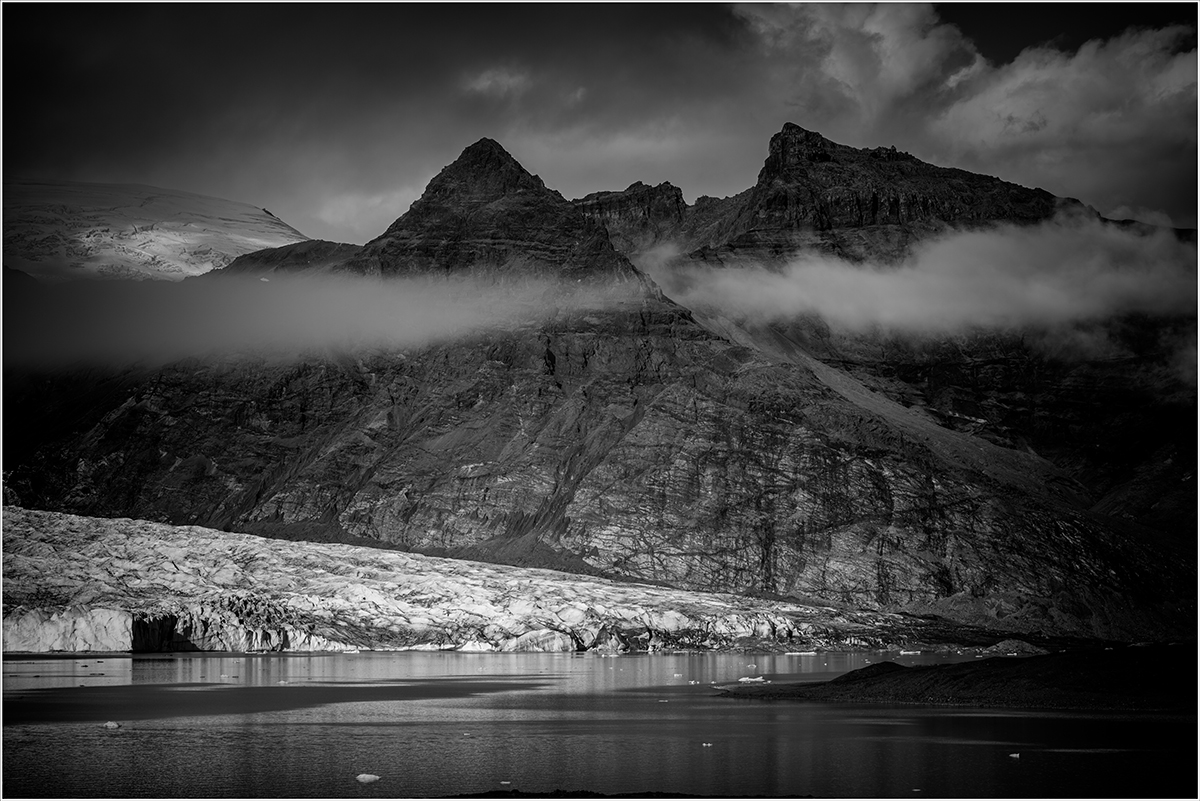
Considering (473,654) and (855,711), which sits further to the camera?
(473,654)

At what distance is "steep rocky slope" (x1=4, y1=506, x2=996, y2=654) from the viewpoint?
138 meters

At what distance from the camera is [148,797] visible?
151ft

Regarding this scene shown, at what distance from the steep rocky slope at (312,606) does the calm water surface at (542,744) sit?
135ft

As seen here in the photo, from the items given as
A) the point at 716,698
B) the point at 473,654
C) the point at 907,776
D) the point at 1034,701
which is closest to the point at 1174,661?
the point at 1034,701

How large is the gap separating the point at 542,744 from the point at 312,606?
4115 inches

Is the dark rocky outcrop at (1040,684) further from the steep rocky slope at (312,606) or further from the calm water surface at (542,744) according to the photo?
the steep rocky slope at (312,606)

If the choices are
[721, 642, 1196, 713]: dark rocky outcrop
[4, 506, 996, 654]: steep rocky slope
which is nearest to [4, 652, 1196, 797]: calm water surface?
[721, 642, 1196, 713]: dark rocky outcrop

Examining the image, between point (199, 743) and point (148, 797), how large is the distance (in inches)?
568

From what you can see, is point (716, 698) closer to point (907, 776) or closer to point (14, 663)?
point (907, 776)

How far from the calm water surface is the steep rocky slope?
4127 cm

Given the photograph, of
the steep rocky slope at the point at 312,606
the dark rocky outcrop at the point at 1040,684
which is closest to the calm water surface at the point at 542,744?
the dark rocky outcrop at the point at 1040,684

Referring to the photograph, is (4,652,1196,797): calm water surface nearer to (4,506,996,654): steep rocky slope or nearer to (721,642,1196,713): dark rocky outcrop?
(721,642,1196,713): dark rocky outcrop

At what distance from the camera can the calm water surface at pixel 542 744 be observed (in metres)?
48.5

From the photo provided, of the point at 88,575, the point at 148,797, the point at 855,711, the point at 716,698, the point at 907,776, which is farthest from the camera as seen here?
the point at 88,575
